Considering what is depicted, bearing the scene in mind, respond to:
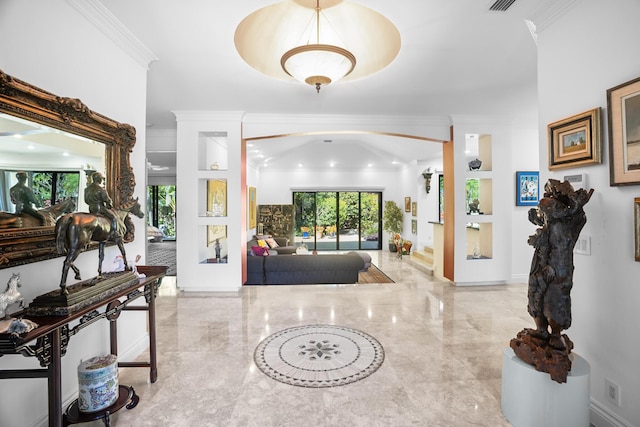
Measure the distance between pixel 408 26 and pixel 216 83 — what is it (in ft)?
7.62

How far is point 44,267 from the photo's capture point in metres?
1.83

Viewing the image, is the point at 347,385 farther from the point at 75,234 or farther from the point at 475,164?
the point at 475,164

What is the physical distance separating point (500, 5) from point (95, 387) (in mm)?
3810

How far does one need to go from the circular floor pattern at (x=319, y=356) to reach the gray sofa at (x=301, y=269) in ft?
6.60

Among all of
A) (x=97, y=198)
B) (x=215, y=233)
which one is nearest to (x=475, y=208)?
(x=215, y=233)

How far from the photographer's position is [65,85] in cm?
199

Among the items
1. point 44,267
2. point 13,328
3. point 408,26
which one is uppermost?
point 408,26

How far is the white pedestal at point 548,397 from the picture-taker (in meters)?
1.63

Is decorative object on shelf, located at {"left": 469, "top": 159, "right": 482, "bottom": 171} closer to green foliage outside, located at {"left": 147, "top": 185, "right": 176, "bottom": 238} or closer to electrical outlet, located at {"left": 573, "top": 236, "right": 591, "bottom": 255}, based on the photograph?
electrical outlet, located at {"left": 573, "top": 236, "right": 591, "bottom": 255}

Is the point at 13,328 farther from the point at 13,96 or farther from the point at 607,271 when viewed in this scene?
the point at 607,271

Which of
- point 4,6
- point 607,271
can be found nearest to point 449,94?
point 607,271

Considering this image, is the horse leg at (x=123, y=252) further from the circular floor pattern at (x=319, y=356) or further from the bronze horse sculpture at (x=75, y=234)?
the circular floor pattern at (x=319, y=356)

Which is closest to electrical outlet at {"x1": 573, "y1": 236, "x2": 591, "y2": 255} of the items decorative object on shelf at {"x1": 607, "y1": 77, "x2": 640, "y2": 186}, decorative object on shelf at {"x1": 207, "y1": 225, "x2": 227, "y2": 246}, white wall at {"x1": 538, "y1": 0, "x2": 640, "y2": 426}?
white wall at {"x1": 538, "y1": 0, "x2": 640, "y2": 426}

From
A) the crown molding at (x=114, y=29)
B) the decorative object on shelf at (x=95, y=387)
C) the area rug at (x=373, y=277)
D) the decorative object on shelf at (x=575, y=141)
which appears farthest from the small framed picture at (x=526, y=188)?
the decorative object on shelf at (x=95, y=387)
